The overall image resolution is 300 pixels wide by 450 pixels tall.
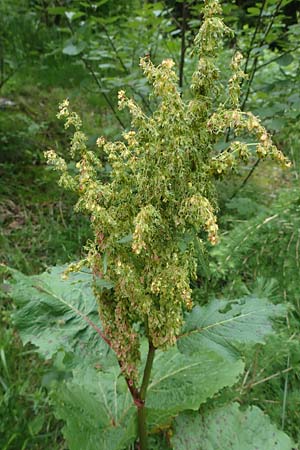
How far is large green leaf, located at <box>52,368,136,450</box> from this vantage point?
150 centimetres

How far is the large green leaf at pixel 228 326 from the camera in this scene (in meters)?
1.50

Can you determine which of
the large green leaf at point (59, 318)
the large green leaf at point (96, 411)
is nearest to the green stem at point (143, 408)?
the large green leaf at point (96, 411)

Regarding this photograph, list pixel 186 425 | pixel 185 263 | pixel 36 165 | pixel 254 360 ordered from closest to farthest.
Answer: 1. pixel 185 263
2. pixel 186 425
3. pixel 254 360
4. pixel 36 165

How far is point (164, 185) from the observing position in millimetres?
1065

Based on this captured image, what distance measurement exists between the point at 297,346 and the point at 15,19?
16.1ft

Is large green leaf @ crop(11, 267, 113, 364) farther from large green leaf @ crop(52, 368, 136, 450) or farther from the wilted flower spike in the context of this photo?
the wilted flower spike

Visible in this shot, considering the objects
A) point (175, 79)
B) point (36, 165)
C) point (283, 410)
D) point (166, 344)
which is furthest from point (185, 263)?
point (36, 165)

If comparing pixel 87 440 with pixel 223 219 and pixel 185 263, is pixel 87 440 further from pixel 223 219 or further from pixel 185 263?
pixel 223 219

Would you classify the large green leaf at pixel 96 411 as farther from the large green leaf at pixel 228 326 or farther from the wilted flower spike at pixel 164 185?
the wilted flower spike at pixel 164 185

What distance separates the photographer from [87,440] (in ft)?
4.95

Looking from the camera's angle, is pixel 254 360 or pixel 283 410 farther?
pixel 254 360

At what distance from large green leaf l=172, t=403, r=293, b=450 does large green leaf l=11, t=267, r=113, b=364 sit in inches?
15.9

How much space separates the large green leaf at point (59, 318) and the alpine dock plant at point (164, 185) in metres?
0.32

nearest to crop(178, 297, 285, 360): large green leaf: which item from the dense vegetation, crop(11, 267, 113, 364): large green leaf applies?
the dense vegetation
